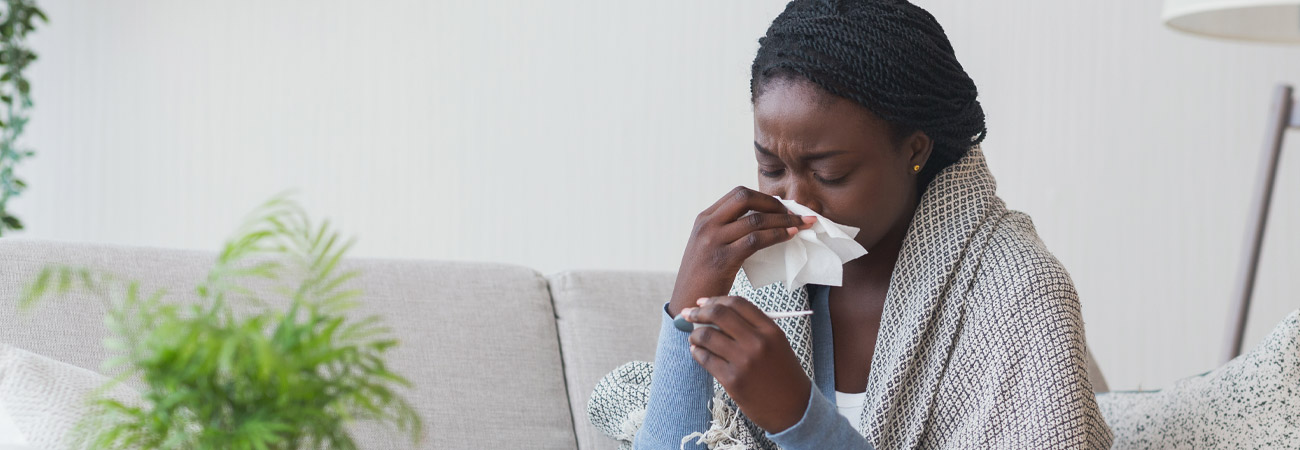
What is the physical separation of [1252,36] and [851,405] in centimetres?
85

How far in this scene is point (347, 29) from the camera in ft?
8.75

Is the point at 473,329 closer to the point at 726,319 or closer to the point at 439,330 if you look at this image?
the point at 439,330

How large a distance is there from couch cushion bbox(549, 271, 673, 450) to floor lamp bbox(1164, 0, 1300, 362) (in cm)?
87

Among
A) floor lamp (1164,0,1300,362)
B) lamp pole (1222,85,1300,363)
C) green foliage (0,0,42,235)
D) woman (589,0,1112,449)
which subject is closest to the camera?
woman (589,0,1112,449)

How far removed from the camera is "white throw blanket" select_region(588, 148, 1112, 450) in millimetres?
1169

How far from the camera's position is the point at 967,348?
4.12 ft

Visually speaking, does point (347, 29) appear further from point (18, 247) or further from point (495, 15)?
point (18, 247)

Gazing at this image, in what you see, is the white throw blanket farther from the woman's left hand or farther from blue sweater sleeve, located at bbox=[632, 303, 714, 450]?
the woman's left hand

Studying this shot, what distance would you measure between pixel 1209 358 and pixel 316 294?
2.58 metres

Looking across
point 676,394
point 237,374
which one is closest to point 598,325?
point 676,394

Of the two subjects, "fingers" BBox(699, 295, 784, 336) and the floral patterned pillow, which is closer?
"fingers" BBox(699, 295, 784, 336)

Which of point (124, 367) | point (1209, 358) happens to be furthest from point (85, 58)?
point (1209, 358)

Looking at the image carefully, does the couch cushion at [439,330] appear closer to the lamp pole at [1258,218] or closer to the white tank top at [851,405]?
the white tank top at [851,405]

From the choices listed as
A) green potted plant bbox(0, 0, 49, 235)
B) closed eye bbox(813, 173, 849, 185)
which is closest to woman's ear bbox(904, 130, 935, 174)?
closed eye bbox(813, 173, 849, 185)
